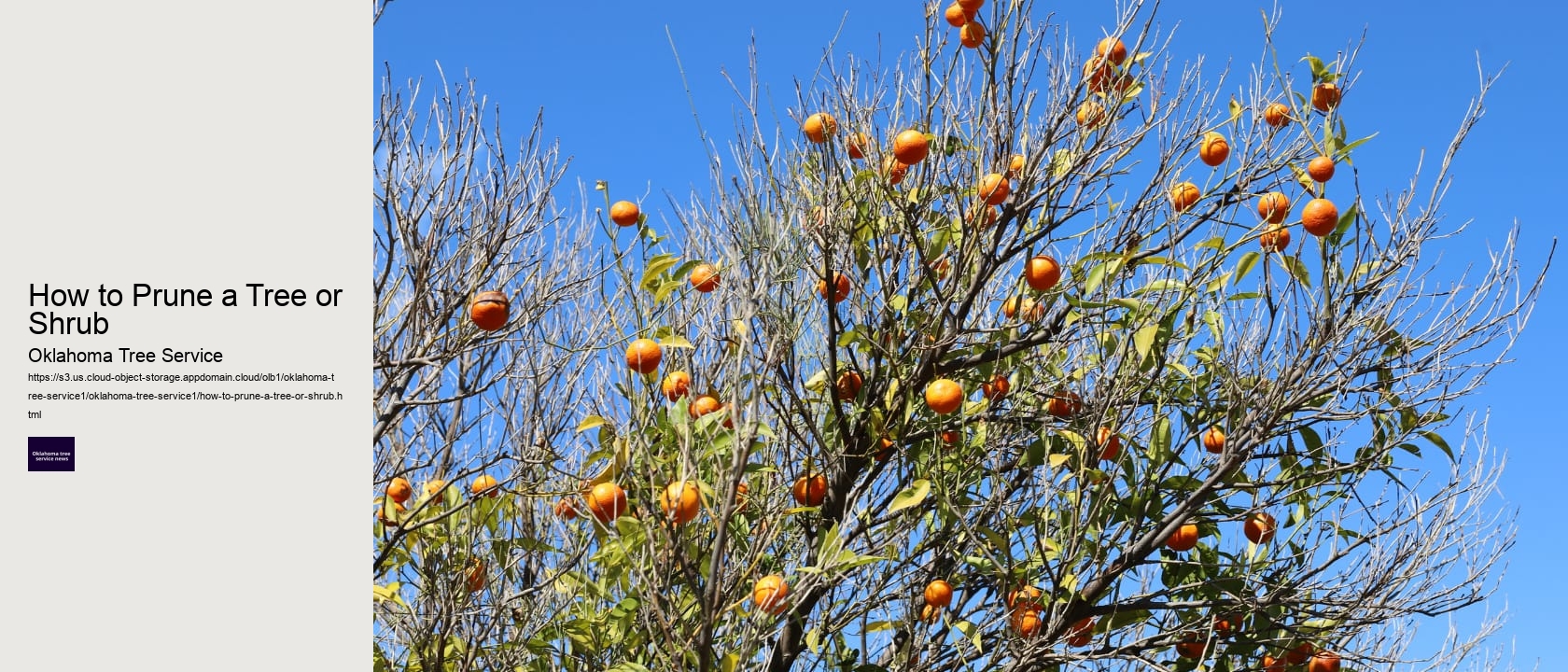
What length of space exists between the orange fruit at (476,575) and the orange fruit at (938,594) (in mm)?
1306

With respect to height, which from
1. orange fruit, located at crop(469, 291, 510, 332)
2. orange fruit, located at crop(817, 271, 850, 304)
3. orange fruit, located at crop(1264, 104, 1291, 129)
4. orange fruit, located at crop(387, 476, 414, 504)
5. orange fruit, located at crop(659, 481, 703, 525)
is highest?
orange fruit, located at crop(1264, 104, 1291, 129)

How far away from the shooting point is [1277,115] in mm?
3896

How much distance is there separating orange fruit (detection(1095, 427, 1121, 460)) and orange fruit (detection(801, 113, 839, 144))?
1.22 metres

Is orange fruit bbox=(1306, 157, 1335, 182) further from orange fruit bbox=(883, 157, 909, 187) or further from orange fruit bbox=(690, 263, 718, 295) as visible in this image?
orange fruit bbox=(690, 263, 718, 295)

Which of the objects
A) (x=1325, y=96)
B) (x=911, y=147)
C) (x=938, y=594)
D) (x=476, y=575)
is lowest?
(x=938, y=594)

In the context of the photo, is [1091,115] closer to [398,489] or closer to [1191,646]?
[1191,646]

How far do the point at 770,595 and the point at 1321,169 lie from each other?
223 cm

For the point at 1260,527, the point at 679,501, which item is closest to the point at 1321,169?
the point at 1260,527

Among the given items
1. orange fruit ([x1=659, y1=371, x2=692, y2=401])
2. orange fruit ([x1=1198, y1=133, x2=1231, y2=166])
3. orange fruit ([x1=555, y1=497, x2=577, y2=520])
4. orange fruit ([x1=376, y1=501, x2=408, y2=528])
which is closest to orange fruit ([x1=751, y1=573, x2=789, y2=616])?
orange fruit ([x1=659, y1=371, x2=692, y2=401])

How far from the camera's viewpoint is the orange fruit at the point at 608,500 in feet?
9.04

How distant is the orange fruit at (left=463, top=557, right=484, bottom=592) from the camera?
342cm

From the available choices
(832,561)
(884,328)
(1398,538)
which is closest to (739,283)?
(832,561)

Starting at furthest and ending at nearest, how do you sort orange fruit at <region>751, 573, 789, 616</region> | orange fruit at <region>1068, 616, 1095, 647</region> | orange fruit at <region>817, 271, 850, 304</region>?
orange fruit at <region>817, 271, 850, 304</region> → orange fruit at <region>1068, 616, 1095, 647</region> → orange fruit at <region>751, 573, 789, 616</region>
